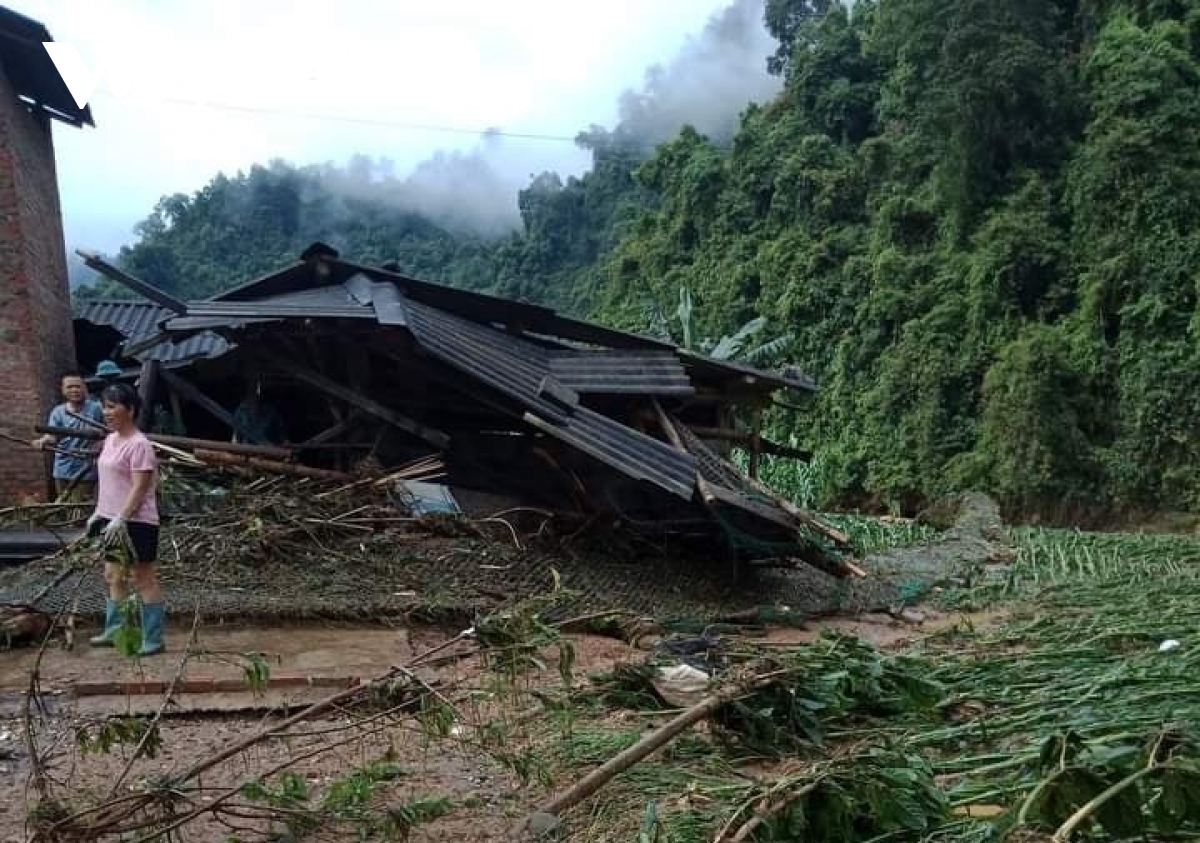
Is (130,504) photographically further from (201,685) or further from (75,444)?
(75,444)

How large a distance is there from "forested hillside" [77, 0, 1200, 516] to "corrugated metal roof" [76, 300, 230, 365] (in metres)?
14.1

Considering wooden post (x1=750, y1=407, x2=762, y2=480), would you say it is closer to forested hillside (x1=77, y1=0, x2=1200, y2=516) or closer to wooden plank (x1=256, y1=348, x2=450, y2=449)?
wooden plank (x1=256, y1=348, x2=450, y2=449)

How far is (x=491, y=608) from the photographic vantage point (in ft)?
19.0

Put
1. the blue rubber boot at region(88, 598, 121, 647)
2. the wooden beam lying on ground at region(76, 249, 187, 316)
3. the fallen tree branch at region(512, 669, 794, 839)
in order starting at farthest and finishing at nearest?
the wooden beam lying on ground at region(76, 249, 187, 316) < the blue rubber boot at region(88, 598, 121, 647) < the fallen tree branch at region(512, 669, 794, 839)

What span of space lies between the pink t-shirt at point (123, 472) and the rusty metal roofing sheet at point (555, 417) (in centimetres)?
224

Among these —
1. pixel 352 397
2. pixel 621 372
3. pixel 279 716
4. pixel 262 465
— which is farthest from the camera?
pixel 621 372

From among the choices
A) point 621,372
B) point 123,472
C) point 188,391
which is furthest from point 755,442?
point 123,472

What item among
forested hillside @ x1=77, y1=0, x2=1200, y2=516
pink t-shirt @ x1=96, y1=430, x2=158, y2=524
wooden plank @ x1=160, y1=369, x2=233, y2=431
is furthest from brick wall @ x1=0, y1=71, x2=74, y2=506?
forested hillside @ x1=77, y1=0, x2=1200, y2=516

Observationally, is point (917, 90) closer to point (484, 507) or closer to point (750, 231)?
point (750, 231)

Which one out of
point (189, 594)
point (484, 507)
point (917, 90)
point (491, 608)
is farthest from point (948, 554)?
point (917, 90)

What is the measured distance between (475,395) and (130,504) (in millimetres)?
2963

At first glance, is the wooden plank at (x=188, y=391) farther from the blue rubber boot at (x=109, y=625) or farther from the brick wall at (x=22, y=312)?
the blue rubber boot at (x=109, y=625)

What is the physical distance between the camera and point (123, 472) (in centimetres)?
479

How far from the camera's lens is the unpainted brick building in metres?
8.41
